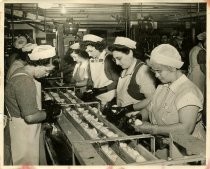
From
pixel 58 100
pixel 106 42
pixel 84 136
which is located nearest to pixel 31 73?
pixel 84 136

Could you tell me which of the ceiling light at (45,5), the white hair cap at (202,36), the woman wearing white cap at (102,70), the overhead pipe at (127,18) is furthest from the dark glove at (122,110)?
the ceiling light at (45,5)

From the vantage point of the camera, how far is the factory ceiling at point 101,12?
65.4 inches

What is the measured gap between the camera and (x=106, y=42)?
2.00m

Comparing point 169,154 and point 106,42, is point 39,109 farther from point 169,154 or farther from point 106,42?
point 169,154

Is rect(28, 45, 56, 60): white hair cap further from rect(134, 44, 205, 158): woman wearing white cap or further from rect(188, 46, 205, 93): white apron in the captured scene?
rect(188, 46, 205, 93): white apron

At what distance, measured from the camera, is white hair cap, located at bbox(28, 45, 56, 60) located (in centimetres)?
164

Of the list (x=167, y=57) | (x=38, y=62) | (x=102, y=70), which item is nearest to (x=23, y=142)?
(x=38, y=62)

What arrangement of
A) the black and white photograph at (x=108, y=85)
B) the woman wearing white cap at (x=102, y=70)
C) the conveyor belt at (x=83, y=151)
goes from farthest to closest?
1. the woman wearing white cap at (x=102, y=70)
2. the black and white photograph at (x=108, y=85)
3. the conveyor belt at (x=83, y=151)

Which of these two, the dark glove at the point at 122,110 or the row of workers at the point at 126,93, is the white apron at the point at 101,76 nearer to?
the row of workers at the point at 126,93

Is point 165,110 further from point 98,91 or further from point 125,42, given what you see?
point 98,91

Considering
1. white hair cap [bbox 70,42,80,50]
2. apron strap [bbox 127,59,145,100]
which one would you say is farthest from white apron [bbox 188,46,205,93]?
white hair cap [bbox 70,42,80,50]

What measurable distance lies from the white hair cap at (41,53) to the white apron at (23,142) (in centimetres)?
33

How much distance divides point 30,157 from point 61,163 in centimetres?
17

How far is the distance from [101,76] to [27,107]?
0.77 m
